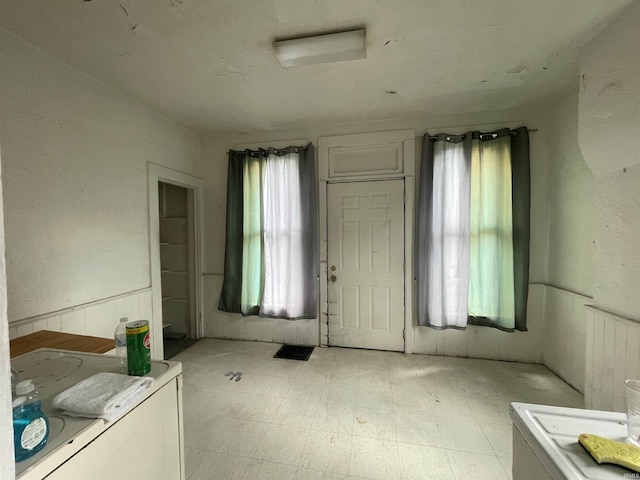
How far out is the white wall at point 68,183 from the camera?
1527mm

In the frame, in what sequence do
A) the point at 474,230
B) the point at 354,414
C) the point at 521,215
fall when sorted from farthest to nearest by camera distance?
1. the point at 474,230
2. the point at 521,215
3. the point at 354,414

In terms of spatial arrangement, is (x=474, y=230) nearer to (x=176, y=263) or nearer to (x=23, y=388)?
(x=23, y=388)

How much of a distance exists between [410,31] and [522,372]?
3052 mm

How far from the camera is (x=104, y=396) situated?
82 centimetres

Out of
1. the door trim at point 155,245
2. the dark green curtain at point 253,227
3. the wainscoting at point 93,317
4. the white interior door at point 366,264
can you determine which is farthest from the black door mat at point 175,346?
the white interior door at point 366,264

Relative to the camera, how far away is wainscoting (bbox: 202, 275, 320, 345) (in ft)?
10.0

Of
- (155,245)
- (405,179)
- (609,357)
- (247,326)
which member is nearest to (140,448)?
(155,245)

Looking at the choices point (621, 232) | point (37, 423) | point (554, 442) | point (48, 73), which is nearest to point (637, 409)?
point (554, 442)

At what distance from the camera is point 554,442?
75 centimetres

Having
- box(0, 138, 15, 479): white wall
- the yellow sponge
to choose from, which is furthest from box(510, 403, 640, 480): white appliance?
box(0, 138, 15, 479): white wall

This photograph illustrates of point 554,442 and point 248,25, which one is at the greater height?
point 248,25

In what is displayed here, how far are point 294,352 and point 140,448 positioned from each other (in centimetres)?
210

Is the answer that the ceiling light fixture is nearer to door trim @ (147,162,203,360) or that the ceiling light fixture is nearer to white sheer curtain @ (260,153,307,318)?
white sheer curtain @ (260,153,307,318)

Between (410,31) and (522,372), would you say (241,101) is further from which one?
(522,372)
